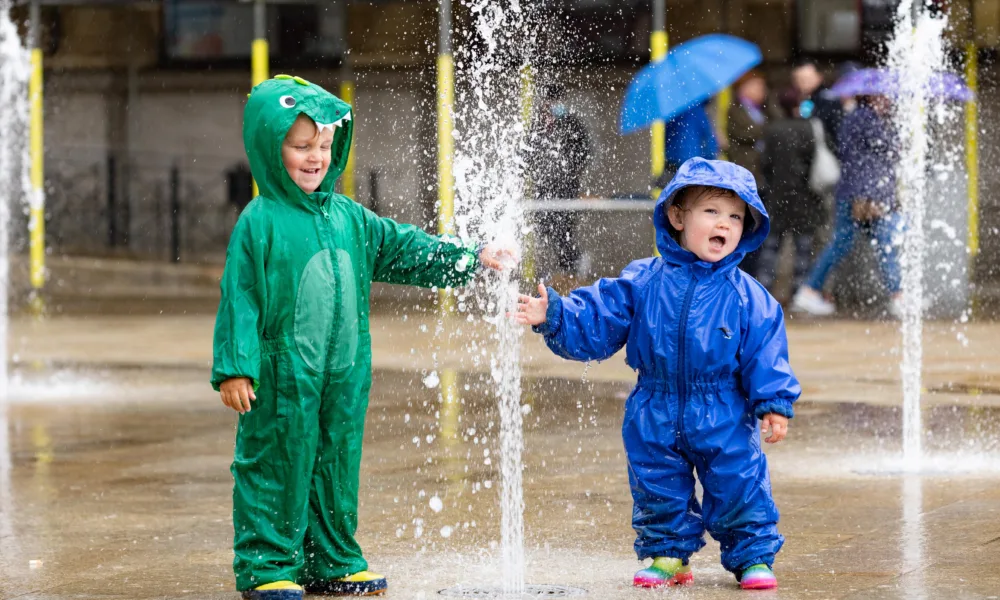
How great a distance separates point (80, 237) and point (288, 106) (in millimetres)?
18570

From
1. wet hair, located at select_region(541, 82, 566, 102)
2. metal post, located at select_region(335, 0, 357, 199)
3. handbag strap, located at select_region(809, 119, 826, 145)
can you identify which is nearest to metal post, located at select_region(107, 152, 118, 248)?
metal post, located at select_region(335, 0, 357, 199)

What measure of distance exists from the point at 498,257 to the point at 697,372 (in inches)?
24.8

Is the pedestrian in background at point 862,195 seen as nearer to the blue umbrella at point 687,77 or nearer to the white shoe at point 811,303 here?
the white shoe at point 811,303

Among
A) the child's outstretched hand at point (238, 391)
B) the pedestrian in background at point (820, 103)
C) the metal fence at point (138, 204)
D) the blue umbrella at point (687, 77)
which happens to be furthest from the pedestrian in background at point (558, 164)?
the child's outstretched hand at point (238, 391)

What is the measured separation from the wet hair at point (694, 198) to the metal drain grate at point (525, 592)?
3.28 ft

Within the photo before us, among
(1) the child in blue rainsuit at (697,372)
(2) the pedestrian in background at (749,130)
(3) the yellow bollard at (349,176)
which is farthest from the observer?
(3) the yellow bollard at (349,176)

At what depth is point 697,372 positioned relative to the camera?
14.9ft

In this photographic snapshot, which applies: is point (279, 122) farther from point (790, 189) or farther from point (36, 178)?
point (36, 178)

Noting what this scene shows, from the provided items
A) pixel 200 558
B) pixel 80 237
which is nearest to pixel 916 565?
pixel 200 558

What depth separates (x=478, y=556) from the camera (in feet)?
16.9

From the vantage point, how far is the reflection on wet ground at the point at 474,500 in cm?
483

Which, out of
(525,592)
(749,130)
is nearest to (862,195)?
(749,130)

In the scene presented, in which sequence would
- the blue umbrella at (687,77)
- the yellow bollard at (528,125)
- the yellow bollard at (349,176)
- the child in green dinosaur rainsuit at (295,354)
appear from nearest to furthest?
the child in green dinosaur rainsuit at (295,354) < the blue umbrella at (687,77) < the yellow bollard at (528,125) < the yellow bollard at (349,176)

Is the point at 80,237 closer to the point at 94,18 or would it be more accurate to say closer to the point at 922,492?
the point at 94,18
